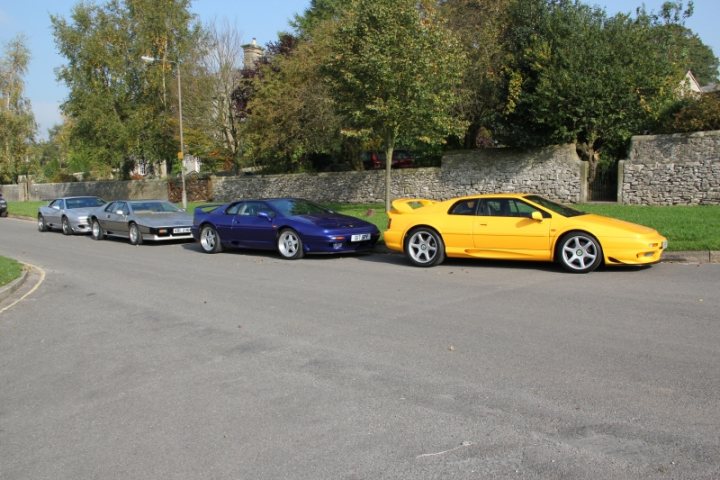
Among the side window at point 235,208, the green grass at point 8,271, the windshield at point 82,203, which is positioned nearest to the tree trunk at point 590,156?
the side window at point 235,208

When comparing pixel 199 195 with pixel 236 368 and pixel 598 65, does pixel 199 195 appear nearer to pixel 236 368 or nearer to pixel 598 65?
pixel 598 65

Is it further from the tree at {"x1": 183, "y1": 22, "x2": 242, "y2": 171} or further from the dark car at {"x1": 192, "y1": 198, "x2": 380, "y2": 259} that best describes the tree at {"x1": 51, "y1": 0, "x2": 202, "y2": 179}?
the dark car at {"x1": 192, "y1": 198, "x2": 380, "y2": 259}

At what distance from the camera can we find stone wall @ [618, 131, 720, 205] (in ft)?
60.2

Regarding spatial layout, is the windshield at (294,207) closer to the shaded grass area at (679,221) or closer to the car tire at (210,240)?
the car tire at (210,240)

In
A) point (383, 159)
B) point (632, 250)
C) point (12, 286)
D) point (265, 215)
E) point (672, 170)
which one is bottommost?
point (12, 286)

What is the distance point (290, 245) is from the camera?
1312 cm

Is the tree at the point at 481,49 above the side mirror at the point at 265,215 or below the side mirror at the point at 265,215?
above

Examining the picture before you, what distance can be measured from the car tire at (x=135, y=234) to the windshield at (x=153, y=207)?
66 centimetres

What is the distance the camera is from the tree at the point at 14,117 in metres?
49.8

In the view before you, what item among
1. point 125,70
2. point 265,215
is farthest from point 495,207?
A: point 125,70

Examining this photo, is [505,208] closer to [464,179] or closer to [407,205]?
[407,205]

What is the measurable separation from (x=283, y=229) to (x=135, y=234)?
6038 millimetres

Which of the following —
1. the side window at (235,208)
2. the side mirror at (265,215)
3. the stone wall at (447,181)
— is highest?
the stone wall at (447,181)

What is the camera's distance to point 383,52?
1678 centimetres
